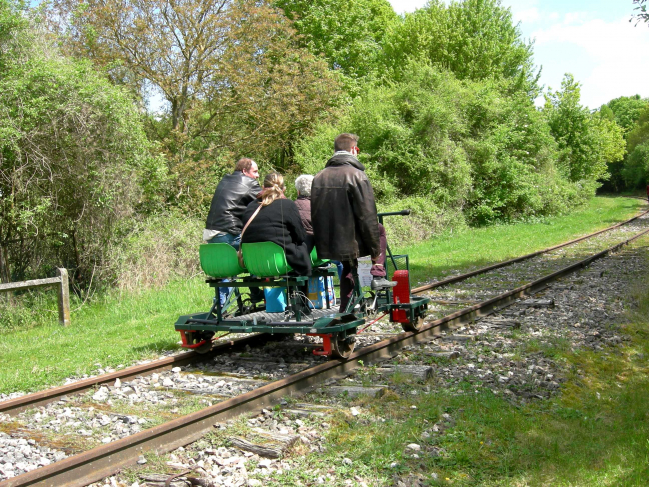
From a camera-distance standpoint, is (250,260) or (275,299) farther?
(275,299)

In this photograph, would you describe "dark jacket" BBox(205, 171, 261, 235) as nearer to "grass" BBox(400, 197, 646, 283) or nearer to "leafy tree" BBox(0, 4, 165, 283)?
"grass" BBox(400, 197, 646, 283)

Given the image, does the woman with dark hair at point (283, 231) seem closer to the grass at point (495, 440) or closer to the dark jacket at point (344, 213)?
the dark jacket at point (344, 213)

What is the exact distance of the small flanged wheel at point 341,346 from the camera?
5.91 metres

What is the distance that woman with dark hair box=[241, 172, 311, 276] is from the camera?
20.2 feet

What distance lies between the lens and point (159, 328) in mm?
9055

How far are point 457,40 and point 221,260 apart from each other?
110ft

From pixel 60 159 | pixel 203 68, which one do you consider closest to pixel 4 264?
pixel 60 159

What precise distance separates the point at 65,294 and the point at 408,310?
262 inches

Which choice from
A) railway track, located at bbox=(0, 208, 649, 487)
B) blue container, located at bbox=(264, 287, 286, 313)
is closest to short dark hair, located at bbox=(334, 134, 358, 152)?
blue container, located at bbox=(264, 287, 286, 313)

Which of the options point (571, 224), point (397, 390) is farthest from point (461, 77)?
point (397, 390)

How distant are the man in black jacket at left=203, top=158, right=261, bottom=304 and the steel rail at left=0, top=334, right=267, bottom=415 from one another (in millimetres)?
632

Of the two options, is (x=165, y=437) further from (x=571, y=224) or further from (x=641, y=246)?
(x=571, y=224)

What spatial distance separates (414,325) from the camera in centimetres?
714

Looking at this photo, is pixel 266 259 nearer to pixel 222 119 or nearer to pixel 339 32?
pixel 222 119
